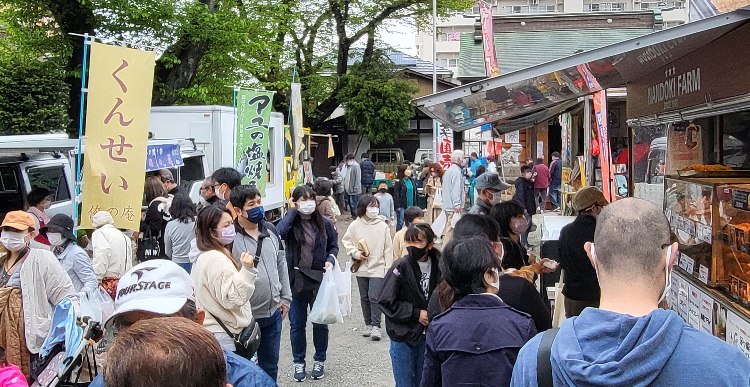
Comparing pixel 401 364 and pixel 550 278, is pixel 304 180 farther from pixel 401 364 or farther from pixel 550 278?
pixel 401 364

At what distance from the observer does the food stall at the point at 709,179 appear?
12.4ft

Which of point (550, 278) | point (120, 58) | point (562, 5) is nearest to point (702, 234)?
point (550, 278)

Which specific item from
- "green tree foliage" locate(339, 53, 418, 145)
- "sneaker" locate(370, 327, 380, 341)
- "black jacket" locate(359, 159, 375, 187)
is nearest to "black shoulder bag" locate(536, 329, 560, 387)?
"sneaker" locate(370, 327, 380, 341)

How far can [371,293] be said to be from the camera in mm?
7051

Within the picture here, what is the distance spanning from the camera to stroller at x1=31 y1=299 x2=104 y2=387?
11.7 feet

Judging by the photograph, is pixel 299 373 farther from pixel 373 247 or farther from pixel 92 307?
pixel 92 307

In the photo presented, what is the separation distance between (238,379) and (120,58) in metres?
5.06

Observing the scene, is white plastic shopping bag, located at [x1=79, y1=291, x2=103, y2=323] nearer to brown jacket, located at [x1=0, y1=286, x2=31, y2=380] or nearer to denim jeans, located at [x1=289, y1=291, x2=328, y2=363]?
brown jacket, located at [x1=0, y1=286, x2=31, y2=380]

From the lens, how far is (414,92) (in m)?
29.4

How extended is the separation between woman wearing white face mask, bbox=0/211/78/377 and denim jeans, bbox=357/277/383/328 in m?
3.22

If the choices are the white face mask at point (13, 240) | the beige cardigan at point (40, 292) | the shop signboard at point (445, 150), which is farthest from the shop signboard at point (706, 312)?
the shop signboard at point (445, 150)

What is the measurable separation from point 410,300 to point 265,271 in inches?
44.5

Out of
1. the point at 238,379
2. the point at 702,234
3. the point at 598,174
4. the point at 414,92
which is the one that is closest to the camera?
the point at 238,379

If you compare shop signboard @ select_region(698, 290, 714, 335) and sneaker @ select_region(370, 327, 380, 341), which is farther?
sneaker @ select_region(370, 327, 380, 341)
